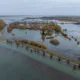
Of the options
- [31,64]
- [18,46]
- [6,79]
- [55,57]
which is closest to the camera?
[6,79]

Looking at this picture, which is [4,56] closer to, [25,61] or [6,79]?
[25,61]

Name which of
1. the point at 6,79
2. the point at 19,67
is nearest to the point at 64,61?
the point at 19,67

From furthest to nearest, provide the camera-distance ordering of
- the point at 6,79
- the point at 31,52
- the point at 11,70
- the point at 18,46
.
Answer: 1. the point at 18,46
2. the point at 31,52
3. the point at 11,70
4. the point at 6,79

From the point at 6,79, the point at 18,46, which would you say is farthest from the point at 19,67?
the point at 18,46

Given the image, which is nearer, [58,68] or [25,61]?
[58,68]

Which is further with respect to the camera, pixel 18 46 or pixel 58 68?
pixel 18 46

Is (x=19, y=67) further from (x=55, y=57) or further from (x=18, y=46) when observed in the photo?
(x=18, y=46)

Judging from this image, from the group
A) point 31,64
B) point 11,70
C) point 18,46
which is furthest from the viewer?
point 18,46

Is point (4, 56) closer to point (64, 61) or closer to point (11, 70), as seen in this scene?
point (11, 70)
